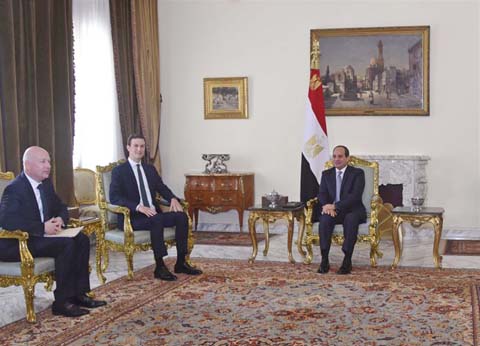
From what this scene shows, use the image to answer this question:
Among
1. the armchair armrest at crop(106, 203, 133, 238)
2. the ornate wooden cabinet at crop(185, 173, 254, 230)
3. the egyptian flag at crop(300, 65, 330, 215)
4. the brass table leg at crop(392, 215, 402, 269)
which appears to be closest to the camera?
the armchair armrest at crop(106, 203, 133, 238)

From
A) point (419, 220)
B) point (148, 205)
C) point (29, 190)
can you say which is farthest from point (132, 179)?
point (419, 220)

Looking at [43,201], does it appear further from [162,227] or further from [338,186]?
[338,186]

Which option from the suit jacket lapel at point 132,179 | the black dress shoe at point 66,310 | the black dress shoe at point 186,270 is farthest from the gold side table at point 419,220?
the black dress shoe at point 66,310

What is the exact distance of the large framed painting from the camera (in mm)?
8961

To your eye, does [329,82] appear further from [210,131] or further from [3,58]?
[3,58]

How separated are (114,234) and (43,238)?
1249 millimetres

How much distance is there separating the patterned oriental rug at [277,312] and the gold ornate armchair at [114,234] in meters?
0.28

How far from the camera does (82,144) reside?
8.41 meters

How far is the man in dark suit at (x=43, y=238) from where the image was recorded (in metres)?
4.77

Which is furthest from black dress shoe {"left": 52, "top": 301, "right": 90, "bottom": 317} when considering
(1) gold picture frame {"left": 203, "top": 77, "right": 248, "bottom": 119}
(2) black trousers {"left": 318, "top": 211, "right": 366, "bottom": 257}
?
(1) gold picture frame {"left": 203, "top": 77, "right": 248, "bottom": 119}

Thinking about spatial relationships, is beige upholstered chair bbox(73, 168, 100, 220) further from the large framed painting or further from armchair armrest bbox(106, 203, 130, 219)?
the large framed painting

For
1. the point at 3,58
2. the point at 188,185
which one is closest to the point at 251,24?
the point at 188,185

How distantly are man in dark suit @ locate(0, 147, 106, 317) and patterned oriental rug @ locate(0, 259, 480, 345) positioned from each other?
206mm

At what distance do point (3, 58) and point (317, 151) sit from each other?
11.8ft
